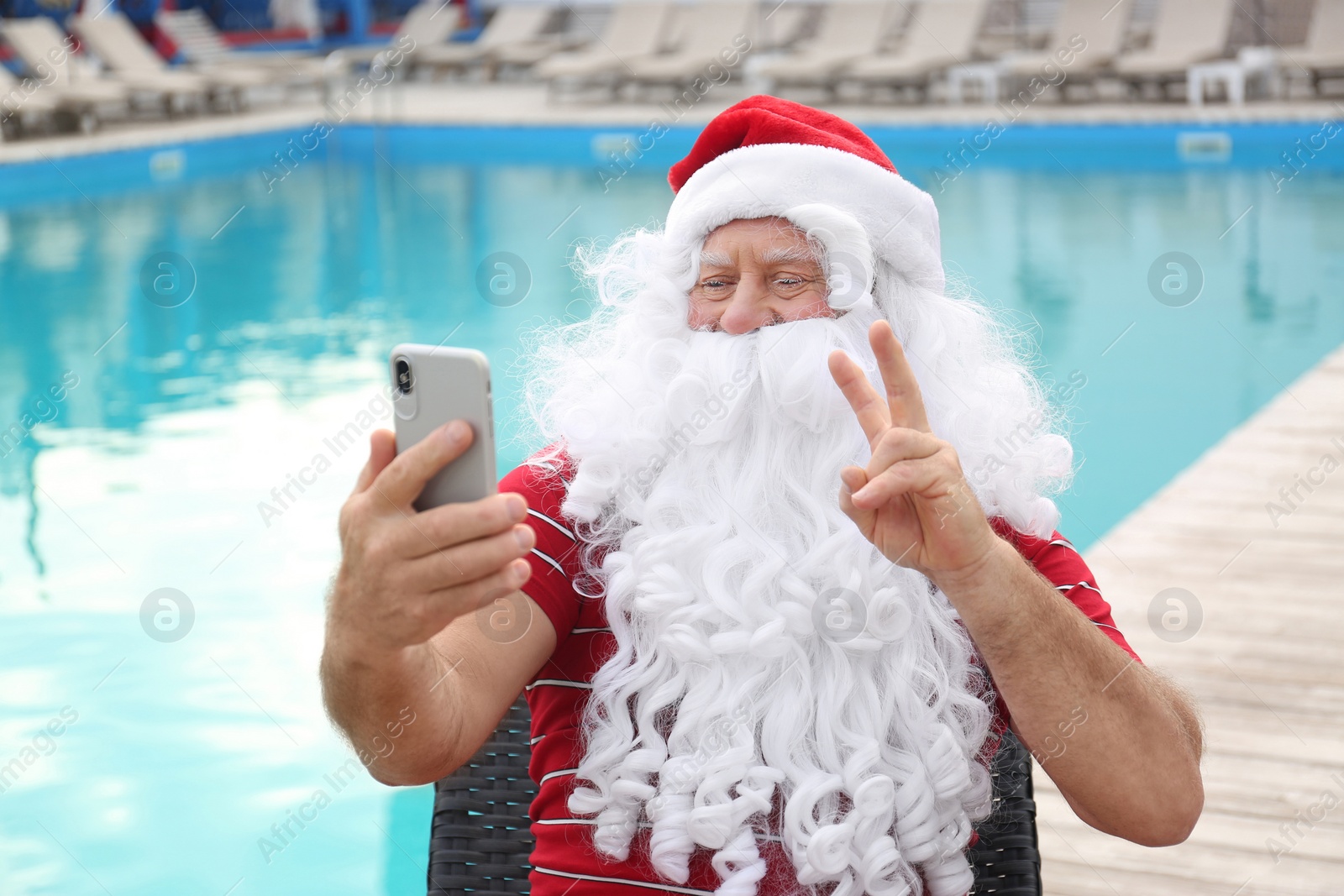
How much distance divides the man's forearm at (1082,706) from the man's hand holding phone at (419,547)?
0.51m

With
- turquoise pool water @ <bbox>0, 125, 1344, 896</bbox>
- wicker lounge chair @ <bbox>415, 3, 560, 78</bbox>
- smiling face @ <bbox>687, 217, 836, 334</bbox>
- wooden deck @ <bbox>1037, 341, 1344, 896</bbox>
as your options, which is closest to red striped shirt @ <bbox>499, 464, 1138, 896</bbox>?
smiling face @ <bbox>687, 217, 836, 334</bbox>

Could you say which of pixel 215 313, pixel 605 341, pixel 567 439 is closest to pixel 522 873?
pixel 567 439

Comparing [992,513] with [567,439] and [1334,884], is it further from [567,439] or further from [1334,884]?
[1334,884]

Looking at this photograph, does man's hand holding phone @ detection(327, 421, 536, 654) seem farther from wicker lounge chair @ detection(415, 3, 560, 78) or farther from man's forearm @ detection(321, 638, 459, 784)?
wicker lounge chair @ detection(415, 3, 560, 78)

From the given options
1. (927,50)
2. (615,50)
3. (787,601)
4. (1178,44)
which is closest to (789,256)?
(787,601)

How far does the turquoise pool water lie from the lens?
334 cm

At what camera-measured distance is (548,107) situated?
1559 centimetres

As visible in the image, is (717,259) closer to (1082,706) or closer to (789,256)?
(789,256)

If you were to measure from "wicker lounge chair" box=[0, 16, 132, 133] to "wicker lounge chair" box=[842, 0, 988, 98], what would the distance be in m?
7.85

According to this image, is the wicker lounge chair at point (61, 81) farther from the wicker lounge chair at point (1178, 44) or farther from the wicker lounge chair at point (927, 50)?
the wicker lounge chair at point (1178, 44)

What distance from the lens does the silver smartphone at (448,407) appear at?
113 cm

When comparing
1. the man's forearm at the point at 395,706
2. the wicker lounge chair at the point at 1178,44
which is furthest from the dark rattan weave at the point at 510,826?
the wicker lounge chair at the point at 1178,44

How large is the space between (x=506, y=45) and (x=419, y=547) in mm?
18263

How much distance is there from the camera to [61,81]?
1404 centimetres
